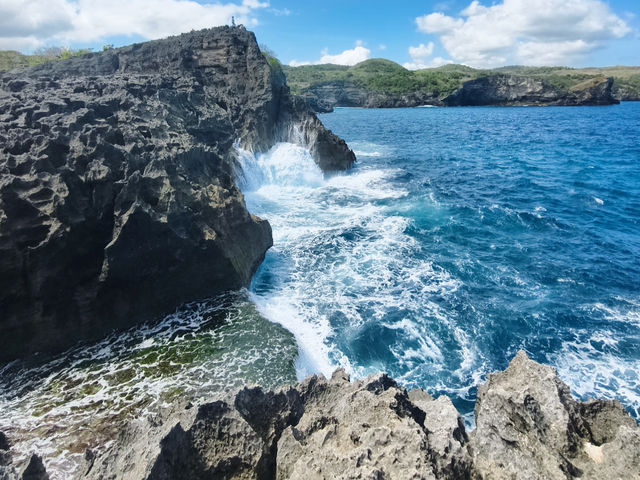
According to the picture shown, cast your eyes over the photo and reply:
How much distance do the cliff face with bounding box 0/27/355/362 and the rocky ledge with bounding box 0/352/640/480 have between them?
747 cm

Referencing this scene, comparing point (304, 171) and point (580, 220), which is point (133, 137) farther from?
point (580, 220)

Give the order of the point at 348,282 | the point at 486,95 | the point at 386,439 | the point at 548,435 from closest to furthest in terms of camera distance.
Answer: the point at 386,439
the point at 548,435
the point at 348,282
the point at 486,95

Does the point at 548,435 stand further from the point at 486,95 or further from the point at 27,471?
the point at 486,95

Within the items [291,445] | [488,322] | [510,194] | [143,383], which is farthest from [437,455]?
[510,194]

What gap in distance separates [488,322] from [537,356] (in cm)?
208

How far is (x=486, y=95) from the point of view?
14512 cm

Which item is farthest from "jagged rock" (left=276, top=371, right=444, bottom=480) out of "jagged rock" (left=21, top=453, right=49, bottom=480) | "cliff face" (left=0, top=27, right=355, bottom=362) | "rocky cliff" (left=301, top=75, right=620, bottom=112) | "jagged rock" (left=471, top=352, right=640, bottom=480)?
"rocky cliff" (left=301, top=75, right=620, bottom=112)

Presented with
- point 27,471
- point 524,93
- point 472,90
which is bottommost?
point 27,471

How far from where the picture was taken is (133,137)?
49.1 feet

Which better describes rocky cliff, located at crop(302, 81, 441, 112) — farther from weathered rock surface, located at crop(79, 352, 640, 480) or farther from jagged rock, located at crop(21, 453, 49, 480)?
jagged rock, located at crop(21, 453, 49, 480)

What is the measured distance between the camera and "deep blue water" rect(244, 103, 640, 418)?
12.6 m

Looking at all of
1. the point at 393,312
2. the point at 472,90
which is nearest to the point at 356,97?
the point at 472,90

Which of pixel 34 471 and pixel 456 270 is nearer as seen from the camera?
pixel 34 471

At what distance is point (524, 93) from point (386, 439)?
163 meters
